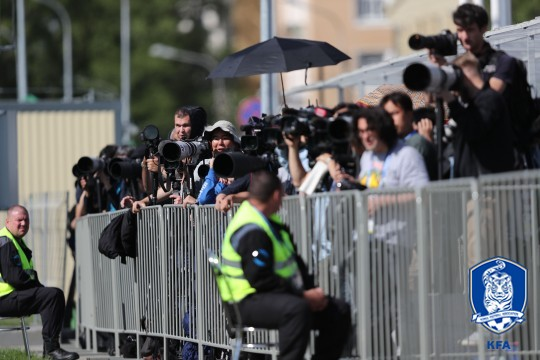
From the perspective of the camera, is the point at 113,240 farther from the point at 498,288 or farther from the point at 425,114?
the point at 498,288

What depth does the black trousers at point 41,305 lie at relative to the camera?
14.6 metres

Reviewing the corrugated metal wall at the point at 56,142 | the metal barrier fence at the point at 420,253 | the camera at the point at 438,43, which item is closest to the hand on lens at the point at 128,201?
the metal barrier fence at the point at 420,253

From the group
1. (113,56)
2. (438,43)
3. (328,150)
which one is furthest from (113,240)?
(113,56)

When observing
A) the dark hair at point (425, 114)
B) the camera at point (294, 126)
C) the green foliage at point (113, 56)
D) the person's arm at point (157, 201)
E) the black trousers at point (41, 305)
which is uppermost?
the green foliage at point (113, 56)

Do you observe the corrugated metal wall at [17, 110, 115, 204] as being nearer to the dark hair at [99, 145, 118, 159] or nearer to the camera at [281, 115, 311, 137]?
the dark hair at [99, 145, 118, 159]

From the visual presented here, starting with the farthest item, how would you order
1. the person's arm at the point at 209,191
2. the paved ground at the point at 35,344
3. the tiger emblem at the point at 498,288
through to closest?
the paved ground at the point at 35,344 < the person's arm at the point at 209,191 < the tiger emblem at the point at 498,288

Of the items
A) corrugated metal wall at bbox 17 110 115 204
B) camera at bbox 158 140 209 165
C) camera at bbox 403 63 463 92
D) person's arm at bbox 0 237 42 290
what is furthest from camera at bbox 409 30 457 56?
corrugated metal wall at bbox 17 110 115 204

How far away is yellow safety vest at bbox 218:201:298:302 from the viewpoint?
10102 mm

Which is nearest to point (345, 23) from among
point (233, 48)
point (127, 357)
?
point (233, 48)

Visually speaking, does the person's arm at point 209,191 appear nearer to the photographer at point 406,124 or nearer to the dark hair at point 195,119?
the dark hair at point 195,119

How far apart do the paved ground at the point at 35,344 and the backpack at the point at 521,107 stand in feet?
20.4

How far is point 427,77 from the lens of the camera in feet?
31.7

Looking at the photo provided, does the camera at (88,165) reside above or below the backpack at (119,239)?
above

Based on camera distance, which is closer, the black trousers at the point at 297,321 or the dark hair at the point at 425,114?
the black trousers at the point at 297,321
